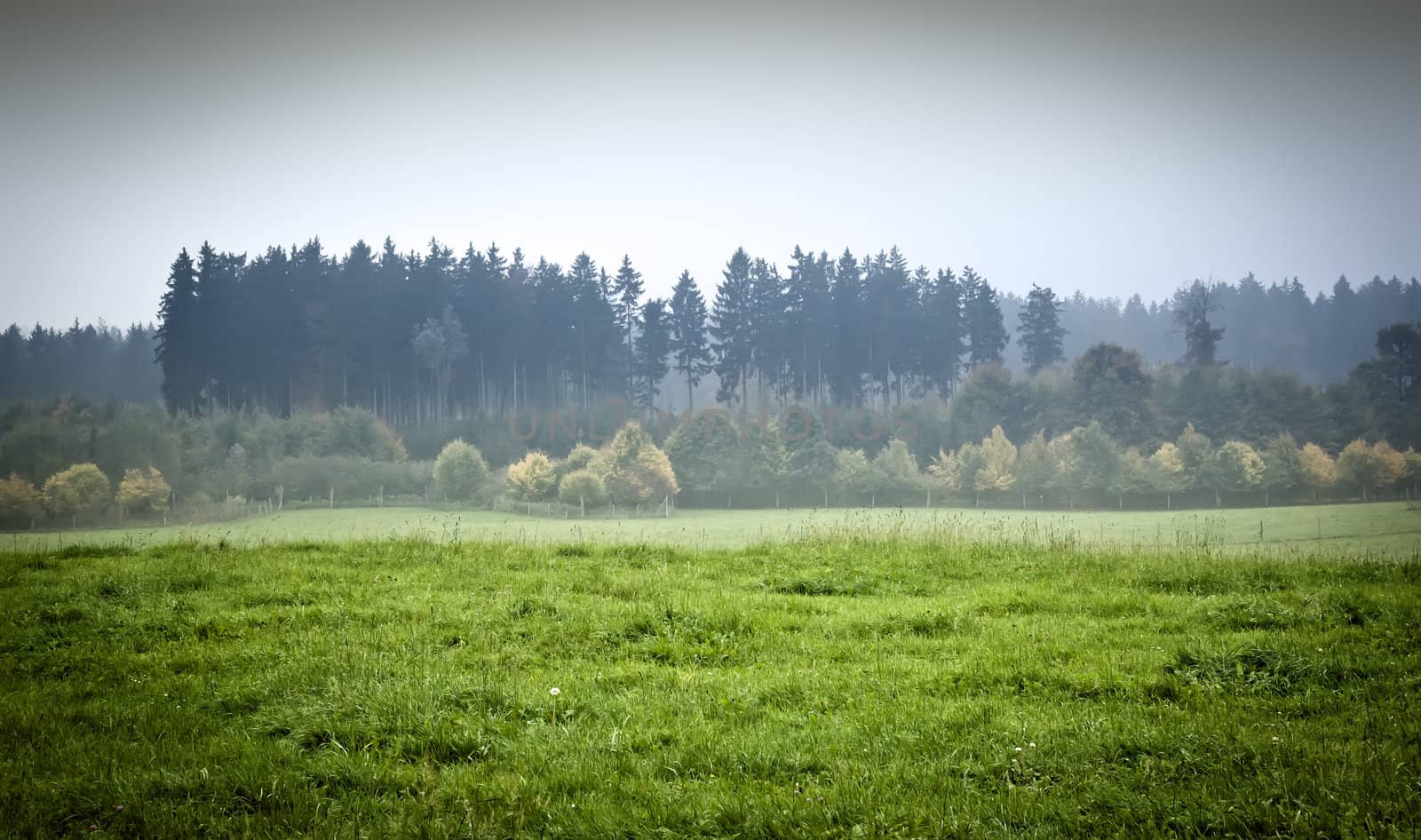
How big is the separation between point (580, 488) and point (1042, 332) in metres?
74.6

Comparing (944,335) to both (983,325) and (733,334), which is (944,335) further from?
(733,334)

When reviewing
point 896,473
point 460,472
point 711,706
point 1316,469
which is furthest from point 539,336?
point 711,706

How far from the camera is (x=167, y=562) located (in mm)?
16719

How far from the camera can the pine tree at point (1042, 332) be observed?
112688 millimetres

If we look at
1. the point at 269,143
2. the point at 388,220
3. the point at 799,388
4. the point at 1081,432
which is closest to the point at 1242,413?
the point at 1081,432

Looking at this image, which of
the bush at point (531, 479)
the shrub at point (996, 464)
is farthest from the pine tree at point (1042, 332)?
the bush at point (531, 479)

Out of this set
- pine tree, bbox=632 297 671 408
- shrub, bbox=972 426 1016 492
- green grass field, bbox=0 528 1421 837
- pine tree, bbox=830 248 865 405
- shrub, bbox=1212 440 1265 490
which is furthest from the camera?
pine tree, bbox=830 248 865 405

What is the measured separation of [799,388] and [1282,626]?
322 ft

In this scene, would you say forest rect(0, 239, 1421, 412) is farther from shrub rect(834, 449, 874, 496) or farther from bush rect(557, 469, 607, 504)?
Answer: bush rect(557, 469, 607, 504)

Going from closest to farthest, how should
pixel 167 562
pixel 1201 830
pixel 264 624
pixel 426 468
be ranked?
pixel 1201 830, pixel 264 624, pixel 167 562, pixel 426 468

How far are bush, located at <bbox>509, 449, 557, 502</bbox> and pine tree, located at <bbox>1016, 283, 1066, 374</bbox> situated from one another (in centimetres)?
7289

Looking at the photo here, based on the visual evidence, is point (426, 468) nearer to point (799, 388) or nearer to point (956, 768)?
point (799, 388)

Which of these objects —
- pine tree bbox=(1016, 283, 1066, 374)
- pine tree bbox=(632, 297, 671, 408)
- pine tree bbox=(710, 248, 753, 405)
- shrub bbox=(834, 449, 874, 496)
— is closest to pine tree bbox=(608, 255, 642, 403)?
pine tree bbox=(632, 297, 671, 408)

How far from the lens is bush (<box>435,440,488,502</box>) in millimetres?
78312
